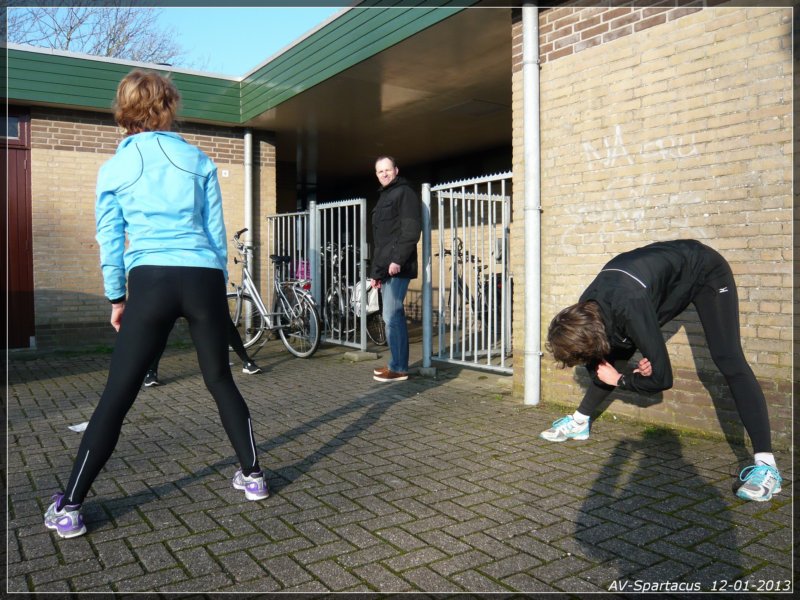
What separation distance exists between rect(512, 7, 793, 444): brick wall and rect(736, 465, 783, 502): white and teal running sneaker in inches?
31.8

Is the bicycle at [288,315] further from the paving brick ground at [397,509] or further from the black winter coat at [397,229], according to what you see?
the paving brick ground at [397,509]

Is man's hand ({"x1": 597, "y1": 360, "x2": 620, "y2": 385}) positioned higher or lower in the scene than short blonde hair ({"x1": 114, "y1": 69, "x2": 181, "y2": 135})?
lower

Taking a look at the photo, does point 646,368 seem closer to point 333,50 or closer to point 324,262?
point 333,50

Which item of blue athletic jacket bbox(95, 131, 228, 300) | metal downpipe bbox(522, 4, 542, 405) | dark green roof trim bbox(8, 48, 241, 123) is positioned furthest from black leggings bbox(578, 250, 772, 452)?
dark green roof trim bbox(8, 48, 241, 123)

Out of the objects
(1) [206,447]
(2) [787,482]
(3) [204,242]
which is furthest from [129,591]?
(2) [787,482]

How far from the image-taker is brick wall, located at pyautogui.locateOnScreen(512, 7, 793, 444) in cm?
398

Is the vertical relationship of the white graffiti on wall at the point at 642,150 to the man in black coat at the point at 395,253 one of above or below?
above

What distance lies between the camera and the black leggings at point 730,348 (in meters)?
3.33

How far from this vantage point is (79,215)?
9383 mm

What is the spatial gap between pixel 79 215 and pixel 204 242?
7339 millimetres

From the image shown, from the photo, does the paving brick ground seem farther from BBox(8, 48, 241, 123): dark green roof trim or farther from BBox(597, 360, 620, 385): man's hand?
BBox(8, 48, 241, 123): dark green roof trim

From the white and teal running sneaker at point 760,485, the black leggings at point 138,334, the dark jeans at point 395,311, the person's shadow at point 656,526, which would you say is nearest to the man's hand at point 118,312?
the black leggings at point 138,334

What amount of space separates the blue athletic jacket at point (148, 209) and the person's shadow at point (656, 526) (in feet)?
6.87

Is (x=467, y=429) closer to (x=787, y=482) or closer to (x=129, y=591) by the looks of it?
(x=787, y=482)
